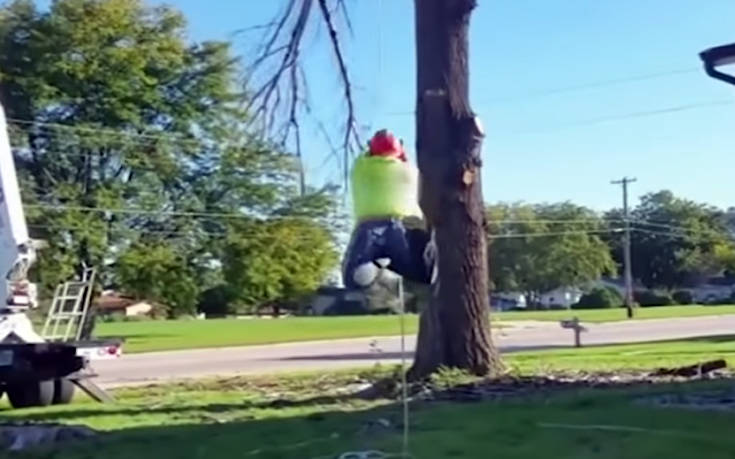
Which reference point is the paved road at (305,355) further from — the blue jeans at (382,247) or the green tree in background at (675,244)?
the green tree in background at (675,244)

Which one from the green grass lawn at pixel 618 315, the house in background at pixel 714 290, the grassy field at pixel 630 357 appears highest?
the house in background at pixel 714 290

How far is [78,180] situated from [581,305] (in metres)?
44.4

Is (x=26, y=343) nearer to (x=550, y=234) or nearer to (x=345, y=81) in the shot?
(x=345, y=81)

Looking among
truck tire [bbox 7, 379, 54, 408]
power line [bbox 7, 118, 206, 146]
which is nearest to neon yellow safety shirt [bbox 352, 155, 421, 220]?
truck tire [bbox 7, 379, 54, 408]

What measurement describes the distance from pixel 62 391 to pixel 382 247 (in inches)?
339

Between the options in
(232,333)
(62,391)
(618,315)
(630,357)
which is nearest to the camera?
(62,391)

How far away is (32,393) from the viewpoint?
14828 millimetres

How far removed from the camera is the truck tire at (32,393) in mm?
Result: 14758

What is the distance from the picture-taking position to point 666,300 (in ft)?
269

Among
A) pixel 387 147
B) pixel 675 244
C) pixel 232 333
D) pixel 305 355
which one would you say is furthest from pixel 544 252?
pixel 387 147

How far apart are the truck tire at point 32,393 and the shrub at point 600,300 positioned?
62.7 metres

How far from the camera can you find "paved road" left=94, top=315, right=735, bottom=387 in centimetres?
2142

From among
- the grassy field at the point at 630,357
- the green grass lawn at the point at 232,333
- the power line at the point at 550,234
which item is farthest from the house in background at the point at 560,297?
the grassy field at the point at 630,357

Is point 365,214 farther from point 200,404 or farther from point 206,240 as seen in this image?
point 206,240
